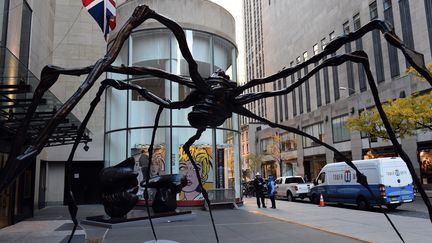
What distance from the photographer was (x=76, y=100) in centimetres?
211

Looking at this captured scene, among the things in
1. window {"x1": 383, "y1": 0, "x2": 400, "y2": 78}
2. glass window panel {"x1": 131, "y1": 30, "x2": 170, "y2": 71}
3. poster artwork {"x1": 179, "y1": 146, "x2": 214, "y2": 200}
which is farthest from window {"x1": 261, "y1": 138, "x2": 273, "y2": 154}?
glass window panel {"x1": 131, "y1": 30, "x2": 170, "y2": 71}

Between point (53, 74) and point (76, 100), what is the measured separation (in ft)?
2.41

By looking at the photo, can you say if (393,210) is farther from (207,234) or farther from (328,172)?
(207,234)

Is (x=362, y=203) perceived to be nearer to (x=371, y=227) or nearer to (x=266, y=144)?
(x=371, y=227)

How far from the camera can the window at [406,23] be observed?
33156 mm

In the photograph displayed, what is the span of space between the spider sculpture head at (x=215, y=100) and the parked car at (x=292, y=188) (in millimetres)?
21591

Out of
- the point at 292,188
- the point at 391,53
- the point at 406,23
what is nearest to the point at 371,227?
the point at 292,188

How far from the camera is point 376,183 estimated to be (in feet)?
56.2

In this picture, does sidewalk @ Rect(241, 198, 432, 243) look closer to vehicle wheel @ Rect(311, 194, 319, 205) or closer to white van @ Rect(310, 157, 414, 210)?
white van @ Rect(310, 157, 414, 210)

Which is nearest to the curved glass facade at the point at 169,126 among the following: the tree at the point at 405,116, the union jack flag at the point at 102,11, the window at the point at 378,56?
the union jack flag at the point at 102,11

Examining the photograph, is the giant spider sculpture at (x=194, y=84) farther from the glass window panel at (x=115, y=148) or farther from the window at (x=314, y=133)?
the window at (x=314, y=133)

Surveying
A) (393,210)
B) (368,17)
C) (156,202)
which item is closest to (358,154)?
(368,17)

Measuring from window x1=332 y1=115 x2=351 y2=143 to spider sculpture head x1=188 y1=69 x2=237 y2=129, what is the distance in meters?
40.3

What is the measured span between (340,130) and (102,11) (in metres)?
34.8
